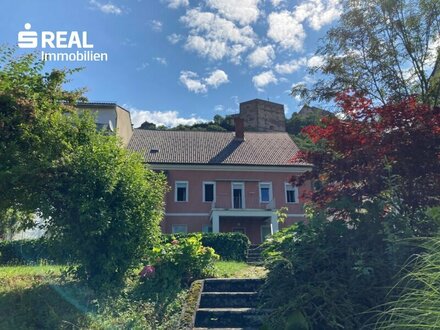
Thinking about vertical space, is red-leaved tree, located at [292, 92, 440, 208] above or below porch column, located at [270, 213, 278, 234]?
A: above

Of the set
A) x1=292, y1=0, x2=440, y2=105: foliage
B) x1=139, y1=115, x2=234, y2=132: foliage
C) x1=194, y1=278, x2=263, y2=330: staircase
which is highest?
x1=139, y1=115, x2=234, y2=132: foliage

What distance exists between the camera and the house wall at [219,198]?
27859 mm

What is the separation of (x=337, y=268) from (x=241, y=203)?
23.2 meters

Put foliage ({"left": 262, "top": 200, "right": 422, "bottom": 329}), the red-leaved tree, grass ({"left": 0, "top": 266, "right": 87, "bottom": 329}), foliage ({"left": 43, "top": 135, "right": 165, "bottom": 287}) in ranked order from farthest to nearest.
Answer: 1. foliage ({"left": 43, "top": 135, "right": 165, "bottom": 287})
2. the red-leaved tree
3. grass ({"left": 0, "top": 266, "right": 87, "bottom": 329})
4. foliage ({"left": 262, "top": 200, "right": 422, "bottom": 329})

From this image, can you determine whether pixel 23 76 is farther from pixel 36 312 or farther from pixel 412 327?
pixel 412 327

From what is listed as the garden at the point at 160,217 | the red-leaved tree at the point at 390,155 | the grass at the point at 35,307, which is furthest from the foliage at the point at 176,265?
the red-leaved tree at the point at 390,155

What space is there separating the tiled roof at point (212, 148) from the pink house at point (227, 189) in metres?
0.07

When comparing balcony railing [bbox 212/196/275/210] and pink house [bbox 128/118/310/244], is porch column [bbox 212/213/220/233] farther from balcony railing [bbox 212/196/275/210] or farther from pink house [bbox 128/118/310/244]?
balcony railing [bbox 212/196/275/210]

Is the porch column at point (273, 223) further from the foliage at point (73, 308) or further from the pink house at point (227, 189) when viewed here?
the foliage at point (73, 308)

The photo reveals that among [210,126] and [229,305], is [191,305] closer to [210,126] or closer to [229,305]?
[229,305]

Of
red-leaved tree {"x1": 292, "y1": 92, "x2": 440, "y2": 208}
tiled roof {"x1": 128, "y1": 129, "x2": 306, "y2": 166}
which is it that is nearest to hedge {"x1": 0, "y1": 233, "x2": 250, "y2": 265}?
red-leaved tree {"x1": 292, "y1": 92, "x2": 440, "y2": 208}

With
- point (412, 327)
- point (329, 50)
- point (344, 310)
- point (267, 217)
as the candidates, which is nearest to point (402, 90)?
point (329, 50)

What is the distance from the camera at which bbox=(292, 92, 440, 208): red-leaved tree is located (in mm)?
5973

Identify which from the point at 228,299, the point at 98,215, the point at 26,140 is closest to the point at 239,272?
the point at 228,299
